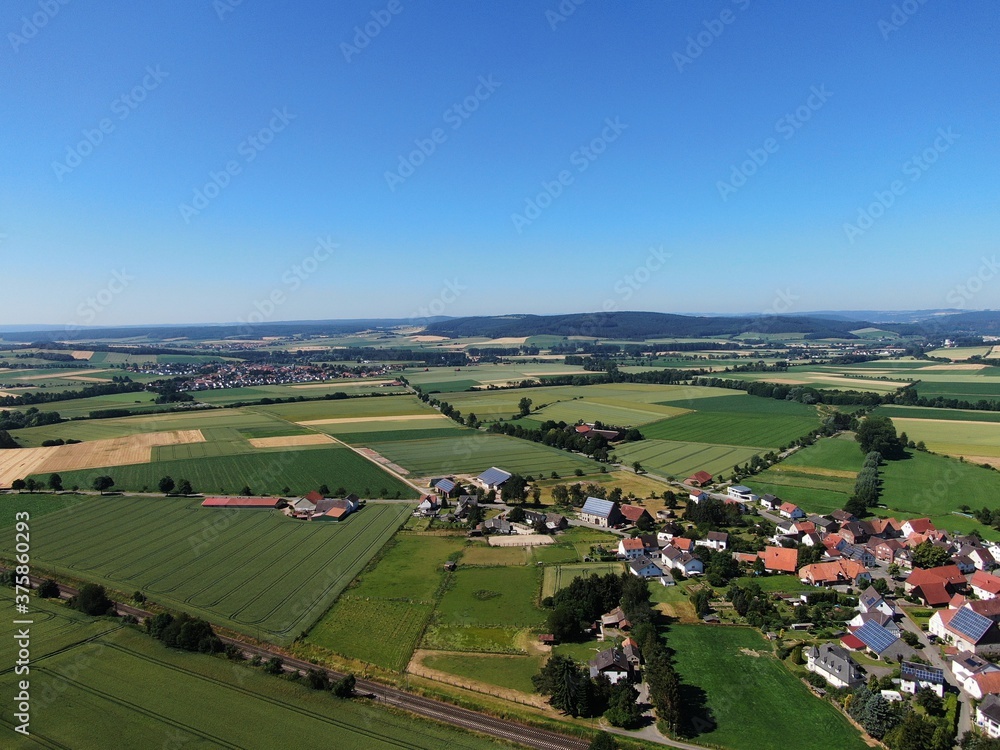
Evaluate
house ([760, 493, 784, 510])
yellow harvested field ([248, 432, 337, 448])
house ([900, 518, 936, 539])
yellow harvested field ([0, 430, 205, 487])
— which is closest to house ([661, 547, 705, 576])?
house ([760, 493, 784, 510])

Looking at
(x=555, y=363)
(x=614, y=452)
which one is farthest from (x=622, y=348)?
(x=614, y=452)

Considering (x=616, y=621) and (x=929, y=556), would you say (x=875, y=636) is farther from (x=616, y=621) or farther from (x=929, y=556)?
(x=616, y=621)

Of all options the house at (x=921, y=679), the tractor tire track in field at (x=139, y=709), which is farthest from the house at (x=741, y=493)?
the tractor tire track in field at (x=139, y=709)

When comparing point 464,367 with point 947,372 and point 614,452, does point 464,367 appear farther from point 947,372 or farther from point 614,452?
point 947,372

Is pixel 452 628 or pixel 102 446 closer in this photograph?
pixel 452 628

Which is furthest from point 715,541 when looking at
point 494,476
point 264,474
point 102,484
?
point 102,484

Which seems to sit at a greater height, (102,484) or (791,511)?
(102,484)

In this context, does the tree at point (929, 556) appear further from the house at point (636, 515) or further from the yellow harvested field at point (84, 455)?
the yellow harvested field at point (84, 455)
